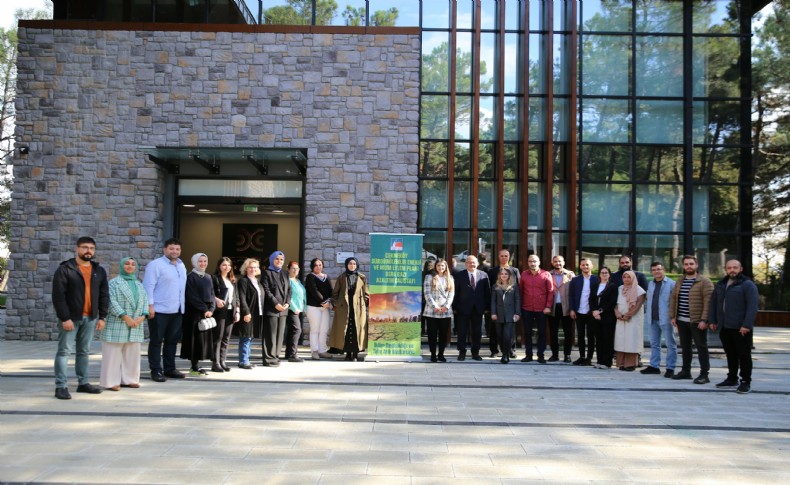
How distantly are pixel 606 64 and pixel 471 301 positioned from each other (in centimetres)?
611

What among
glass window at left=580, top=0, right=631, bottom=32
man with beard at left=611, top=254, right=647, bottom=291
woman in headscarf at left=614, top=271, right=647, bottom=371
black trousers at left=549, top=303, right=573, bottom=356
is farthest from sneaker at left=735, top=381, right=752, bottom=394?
glass window at left=580, top=0, right=631, bottom=32

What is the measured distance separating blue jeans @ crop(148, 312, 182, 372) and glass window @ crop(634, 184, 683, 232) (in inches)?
362

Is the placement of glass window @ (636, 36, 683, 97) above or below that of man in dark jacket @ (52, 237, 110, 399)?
above

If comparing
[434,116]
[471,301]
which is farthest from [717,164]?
[471,301]

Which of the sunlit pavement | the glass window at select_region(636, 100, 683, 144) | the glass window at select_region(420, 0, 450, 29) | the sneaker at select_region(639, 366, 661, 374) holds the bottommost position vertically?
the sneaker at select_region(639, 366, 661, 374)

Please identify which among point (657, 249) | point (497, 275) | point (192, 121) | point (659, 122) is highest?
point (659, 122)

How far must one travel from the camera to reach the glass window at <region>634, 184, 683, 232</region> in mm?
13688

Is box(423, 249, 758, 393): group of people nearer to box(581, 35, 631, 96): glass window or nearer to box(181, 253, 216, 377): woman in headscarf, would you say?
box(181, 253, 216, 377): woman in headscarf

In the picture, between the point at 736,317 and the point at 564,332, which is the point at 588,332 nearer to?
the point at 564,332

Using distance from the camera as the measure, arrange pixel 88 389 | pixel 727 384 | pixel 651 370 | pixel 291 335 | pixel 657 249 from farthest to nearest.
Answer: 1. pixel 657 249
2. pixel 291 335
3. pixel 651 370
4. pixel 727 384
5. pixel 88 389

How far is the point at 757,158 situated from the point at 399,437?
76.1ft

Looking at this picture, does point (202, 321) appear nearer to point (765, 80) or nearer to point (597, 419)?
point (597, 419)

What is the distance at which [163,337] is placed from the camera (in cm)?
863

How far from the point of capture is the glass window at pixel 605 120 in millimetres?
13742
